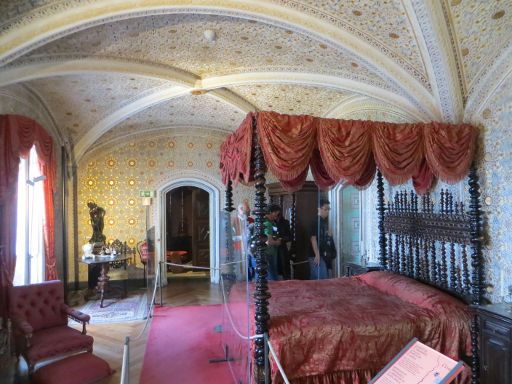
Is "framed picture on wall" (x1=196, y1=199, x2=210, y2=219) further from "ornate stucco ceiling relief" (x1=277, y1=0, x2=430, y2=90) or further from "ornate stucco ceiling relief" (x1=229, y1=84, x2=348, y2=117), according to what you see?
"ornate stucco ceiling relief" (x1=277, y1=0, x2=430, y2=90)

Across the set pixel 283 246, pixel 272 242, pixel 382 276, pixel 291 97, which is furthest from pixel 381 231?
pixel 291 97

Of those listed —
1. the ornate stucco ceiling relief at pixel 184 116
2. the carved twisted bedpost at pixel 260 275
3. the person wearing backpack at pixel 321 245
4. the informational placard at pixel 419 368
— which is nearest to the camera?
the informational placard at pixel 419 368

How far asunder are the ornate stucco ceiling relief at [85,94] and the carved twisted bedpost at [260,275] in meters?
2.82

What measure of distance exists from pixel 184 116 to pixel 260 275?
16.6 ft

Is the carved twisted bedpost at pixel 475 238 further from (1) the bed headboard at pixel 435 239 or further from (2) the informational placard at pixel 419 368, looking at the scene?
(2) the informational placard at pixel 419 368

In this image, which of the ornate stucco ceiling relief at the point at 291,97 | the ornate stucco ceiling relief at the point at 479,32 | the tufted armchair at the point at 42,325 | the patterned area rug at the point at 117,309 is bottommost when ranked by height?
the patterned area rug at the point at 117,309

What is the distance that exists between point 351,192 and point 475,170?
3.06 meters

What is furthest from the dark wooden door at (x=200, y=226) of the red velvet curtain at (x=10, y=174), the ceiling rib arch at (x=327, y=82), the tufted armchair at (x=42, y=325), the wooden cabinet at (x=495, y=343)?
the wooden cabinet at (x=495, y=343)

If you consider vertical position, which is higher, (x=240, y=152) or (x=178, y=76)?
(x=178, y=76)

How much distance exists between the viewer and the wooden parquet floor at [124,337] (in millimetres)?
3984

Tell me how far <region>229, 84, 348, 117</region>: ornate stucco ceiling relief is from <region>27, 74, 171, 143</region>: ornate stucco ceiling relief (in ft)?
4.94

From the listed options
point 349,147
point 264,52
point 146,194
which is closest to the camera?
point 349,147

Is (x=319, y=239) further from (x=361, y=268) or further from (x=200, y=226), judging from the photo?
(x=200, y=226)

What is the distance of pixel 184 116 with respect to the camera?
303 inches
